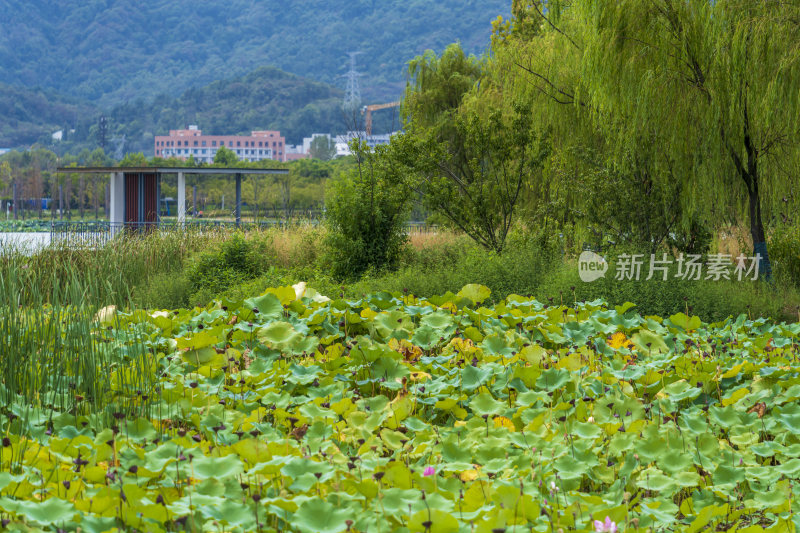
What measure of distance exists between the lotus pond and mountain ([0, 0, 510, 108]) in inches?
5094

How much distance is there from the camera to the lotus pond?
1.55 m

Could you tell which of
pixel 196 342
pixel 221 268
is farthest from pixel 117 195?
pixel 196 342

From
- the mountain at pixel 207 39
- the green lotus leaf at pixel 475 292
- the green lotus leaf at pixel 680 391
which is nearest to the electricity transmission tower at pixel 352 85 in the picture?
the mountain at pixel 207 39

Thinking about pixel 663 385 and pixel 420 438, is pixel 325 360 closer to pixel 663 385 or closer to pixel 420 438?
pixel 420 438

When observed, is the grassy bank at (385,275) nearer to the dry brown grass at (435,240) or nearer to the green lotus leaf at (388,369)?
the dry brown grass at (435,240)

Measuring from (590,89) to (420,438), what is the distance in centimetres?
613

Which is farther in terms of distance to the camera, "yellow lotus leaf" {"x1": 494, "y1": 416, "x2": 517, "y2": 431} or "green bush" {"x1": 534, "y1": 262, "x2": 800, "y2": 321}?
"green bush" {"x1": 534, "y1": 262, "x2": 800, "y2": 321}

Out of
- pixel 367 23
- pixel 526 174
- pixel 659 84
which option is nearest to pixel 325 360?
pixel 659 84

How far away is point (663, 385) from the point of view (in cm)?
271

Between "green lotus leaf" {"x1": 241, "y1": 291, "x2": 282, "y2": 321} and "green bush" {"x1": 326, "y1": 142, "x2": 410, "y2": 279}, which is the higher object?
"green bush" {"x1": 326, "y1": 142, "x2": 410, "y2": 279}

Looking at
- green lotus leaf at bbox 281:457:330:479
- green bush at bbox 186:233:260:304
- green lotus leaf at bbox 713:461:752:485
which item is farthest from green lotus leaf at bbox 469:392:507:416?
green bush at bbox 186:233:260:304

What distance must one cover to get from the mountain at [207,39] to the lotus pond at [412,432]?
129 metres

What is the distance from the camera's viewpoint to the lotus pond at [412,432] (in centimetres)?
155
